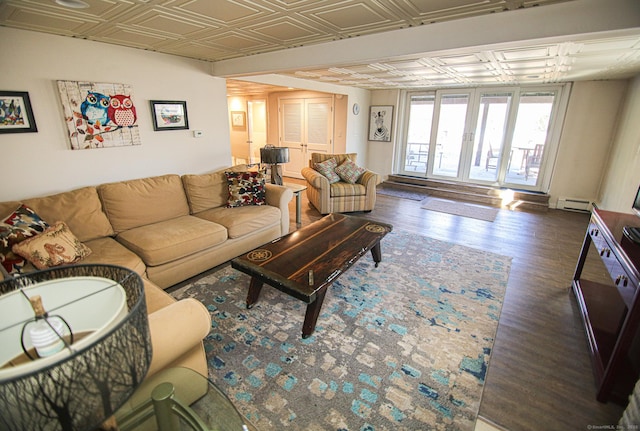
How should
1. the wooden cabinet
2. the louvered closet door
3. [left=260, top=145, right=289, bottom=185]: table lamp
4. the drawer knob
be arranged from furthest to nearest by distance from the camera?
1. the louvered closet door
2. [left=260, top=145, right=289, bottom=185]: table lamp
3. the drawer knob
4. the wooden cabinet

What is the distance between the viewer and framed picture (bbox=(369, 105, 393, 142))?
272 inches

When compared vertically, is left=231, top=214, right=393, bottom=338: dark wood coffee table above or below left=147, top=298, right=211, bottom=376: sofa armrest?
below

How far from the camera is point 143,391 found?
1.31m

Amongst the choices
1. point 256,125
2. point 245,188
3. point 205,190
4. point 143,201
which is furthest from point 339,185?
point 256,125

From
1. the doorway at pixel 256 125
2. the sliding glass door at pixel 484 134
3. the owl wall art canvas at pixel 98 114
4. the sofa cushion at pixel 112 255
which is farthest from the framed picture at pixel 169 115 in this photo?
the sliding glass door at pixel 484 134

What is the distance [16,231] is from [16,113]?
1.10 meters

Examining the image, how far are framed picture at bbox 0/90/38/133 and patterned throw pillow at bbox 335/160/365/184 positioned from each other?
12.4 feet

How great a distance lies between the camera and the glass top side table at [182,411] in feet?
3.29

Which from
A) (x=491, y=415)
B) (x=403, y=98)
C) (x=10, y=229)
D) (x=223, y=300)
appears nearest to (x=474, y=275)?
(x=491, y=415)

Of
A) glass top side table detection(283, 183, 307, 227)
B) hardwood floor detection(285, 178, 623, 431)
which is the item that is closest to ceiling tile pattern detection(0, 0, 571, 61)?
glass top side table detection(283, 183, 307, 227)

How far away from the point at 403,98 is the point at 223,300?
Answer: 6072 millimetres

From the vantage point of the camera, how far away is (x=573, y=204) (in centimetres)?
529

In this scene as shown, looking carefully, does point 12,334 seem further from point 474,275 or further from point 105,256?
point 474,275

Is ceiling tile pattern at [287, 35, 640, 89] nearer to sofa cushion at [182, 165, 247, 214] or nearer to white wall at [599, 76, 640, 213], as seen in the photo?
white wall at [599, 76, 640, 213]
